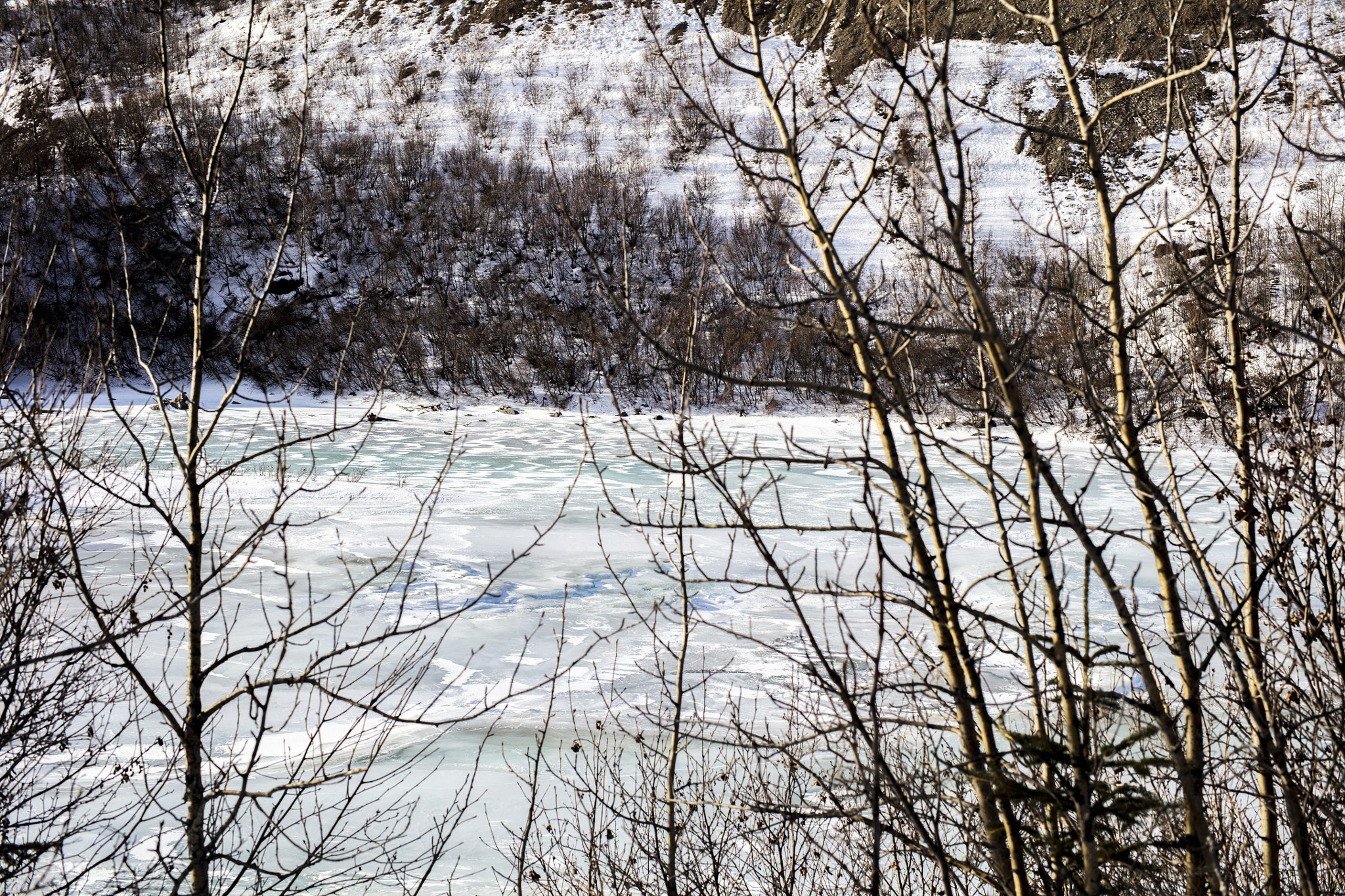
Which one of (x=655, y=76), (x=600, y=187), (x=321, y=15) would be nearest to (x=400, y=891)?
(x=600, y=187)

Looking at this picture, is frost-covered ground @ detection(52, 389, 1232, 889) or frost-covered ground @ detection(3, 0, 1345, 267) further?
frost-covered ground @ detection(3, 0, 1345, 267)

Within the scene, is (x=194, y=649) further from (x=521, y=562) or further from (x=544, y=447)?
(x=544, y=447)

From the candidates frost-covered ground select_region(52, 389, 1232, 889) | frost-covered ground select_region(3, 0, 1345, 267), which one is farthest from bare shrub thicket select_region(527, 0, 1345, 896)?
frost-covered ground select_region(3, 0, 1345, 267)

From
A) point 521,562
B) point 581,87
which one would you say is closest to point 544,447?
point 521,562

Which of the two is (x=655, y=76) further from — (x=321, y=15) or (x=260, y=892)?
(x=260, y=892)

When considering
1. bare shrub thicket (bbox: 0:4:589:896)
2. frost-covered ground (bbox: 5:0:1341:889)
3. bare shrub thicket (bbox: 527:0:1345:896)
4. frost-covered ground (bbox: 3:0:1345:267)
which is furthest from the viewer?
frost-covered ground (bbox: 3:0:1345:267)

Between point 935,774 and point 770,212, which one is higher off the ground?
point 770,212

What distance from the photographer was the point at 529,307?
24500 mm

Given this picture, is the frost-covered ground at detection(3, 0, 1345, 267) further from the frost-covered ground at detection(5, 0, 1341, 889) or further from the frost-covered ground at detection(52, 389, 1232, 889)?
the frost-covered ground at detection(52, 389, 1232, 889)

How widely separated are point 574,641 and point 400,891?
305 cm

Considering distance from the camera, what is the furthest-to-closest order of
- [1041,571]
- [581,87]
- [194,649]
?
[581,87], [1041,571], [194,649]

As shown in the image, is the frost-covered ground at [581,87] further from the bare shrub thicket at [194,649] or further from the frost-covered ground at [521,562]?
the bare shrub thicket at [194,649]

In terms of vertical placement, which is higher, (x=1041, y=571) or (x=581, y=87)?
(x=581, y=87)

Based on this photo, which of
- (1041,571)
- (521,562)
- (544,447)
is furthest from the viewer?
(544,447)
